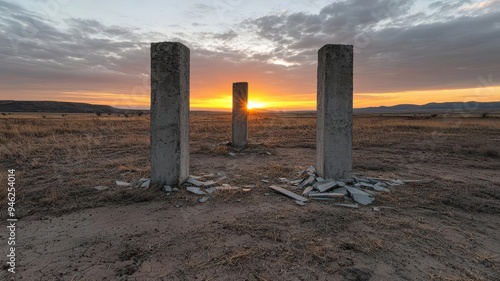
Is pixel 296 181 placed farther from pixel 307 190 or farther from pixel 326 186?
pixel 326 186

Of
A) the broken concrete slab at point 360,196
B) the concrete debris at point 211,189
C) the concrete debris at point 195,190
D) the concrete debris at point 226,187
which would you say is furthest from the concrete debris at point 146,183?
the broken concrete slab at point 360,196

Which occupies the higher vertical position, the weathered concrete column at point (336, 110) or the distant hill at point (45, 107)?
the distant hill at point (45, 107)

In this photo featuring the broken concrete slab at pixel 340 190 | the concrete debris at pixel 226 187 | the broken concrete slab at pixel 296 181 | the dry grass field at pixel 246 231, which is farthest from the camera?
the broken concrete slab at pixel 296 181

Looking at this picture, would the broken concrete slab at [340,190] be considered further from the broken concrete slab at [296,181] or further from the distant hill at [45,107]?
the distant hill at [45,107]

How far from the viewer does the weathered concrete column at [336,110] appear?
5.72m

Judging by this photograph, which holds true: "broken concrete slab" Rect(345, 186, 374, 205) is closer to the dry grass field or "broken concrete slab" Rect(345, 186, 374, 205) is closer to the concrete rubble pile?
the concrete rubble pile

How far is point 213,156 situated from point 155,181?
13.9ft

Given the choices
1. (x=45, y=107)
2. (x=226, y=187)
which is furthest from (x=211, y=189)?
(x=45, y=107)

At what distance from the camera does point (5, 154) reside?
873cm

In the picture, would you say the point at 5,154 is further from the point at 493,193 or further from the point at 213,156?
the point at 493,193

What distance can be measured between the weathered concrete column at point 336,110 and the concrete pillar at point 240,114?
227 inches

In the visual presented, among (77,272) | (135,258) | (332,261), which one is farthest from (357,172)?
(77,272)

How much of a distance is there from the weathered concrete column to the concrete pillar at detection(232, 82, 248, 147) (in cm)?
576

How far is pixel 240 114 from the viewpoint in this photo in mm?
11352
